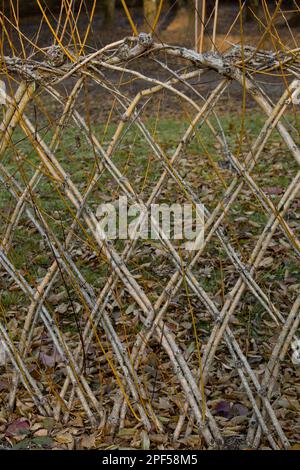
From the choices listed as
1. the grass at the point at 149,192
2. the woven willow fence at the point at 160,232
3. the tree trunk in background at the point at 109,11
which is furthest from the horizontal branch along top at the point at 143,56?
the tree trunk in background at the point at 109,11

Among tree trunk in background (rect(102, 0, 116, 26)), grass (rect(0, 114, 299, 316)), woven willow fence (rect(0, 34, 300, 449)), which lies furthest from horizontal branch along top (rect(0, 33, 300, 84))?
tree trunk in background (rect(102, 0, 116, 26))

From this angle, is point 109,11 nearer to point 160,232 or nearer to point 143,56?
point 143,56

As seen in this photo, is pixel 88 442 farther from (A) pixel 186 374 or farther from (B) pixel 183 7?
(B) pixel 183 7

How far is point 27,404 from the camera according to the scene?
252 cm

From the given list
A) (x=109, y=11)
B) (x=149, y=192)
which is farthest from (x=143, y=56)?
(x=109, y=11)

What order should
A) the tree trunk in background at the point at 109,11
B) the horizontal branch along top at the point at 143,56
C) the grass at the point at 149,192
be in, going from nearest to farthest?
the horizontal branch along top at the point at 143,56 → the grass at the point at 149,192 → the tree trunk in background at the point at 109,11

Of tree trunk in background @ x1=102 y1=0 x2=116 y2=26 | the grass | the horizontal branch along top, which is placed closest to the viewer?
the horizontal branch along top

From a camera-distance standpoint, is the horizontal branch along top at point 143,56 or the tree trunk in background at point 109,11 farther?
the tree trunk in background at point 109,11

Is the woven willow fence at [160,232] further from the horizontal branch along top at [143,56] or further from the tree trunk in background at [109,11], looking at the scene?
the tree trunk in background at [109,11]

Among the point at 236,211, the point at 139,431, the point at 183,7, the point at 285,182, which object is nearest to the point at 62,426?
the point at 139,431

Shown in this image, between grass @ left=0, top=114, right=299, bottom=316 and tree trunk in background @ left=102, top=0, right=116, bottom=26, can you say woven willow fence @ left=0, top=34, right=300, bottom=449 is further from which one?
tree trunk in background @ left=102, top=0, right=116, bottom=26

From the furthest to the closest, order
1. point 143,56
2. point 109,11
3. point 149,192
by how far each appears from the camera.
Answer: point 109,11 < point 149,192 < point 143,56

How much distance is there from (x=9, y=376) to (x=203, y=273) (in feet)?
4.61

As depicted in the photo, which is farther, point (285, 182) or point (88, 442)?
point (285, 182)
